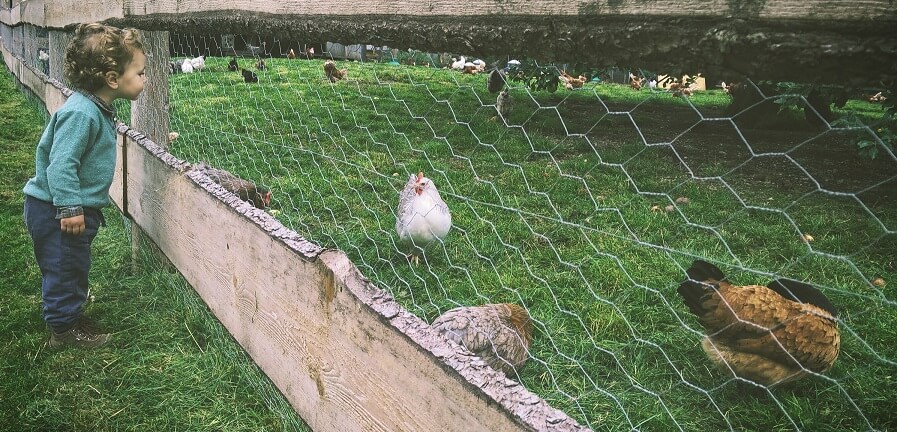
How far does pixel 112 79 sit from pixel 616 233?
262 centimetres

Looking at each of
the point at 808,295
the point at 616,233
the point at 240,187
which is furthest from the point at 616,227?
the point at 240,187

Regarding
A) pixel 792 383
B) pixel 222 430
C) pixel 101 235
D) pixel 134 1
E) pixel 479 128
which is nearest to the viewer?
pixel 222 430

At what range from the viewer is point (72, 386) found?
6.50 feet

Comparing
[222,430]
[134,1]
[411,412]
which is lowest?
[222,430]

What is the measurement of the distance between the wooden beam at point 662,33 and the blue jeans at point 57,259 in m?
1.53

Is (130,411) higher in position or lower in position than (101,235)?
lower

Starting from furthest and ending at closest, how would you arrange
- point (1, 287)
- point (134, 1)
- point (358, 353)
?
1. point (1, 287)
2. point (134, 1)
3. point (358, 353)

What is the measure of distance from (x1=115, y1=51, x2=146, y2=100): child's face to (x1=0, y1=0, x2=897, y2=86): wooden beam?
1.26m

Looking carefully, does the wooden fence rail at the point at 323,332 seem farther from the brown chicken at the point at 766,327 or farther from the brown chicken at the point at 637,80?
the brown chicken at the point at 766,327

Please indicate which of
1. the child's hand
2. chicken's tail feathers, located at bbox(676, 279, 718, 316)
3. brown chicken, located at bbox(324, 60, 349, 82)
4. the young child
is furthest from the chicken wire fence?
the child's hand

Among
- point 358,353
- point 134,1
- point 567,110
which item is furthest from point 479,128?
point 358,353

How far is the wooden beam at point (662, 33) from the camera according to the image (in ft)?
1.86

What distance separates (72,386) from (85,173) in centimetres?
79

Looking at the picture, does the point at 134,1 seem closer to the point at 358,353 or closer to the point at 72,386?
the point at 72,386
